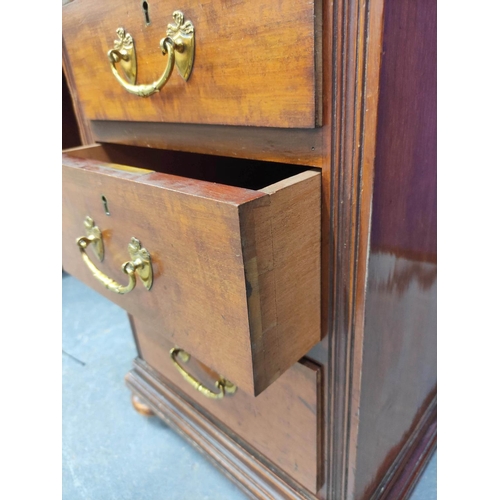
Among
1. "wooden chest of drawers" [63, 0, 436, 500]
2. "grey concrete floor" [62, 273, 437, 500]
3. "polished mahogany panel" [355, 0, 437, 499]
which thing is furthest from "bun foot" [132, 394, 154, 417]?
"polished mahogany panel" [355, 0, 437, 499]

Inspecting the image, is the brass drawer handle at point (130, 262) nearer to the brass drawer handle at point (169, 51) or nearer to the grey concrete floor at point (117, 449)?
the brass drawer handle at point (169, 51)

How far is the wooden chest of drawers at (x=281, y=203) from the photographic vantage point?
12.1 inches

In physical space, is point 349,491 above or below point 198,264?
below

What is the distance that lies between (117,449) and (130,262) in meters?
0.53

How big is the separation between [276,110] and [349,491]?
1.49 feet

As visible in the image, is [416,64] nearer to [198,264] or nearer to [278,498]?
[198,264]

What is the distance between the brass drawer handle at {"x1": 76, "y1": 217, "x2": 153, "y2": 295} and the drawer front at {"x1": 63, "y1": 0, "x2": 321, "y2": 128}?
0.42ft

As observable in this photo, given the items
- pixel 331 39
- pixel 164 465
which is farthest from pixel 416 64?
pixel 164 465

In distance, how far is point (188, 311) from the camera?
0.38 m

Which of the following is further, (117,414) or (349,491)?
(117,414)

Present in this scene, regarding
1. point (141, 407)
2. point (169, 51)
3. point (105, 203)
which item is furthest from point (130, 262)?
point (141, 407)

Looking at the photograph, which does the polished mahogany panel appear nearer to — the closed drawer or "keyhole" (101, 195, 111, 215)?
the closed drawer

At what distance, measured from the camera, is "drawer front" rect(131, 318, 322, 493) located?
0.47 m

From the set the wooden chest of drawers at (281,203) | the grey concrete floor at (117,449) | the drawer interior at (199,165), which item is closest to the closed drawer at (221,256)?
the wooden chest of drawers at (281,203)
